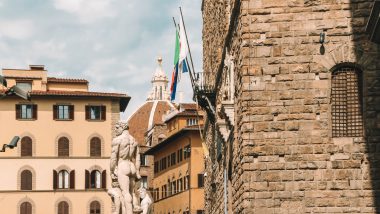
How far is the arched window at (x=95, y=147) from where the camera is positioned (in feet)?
238

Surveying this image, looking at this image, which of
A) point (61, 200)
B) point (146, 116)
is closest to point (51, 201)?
point (61, 200)

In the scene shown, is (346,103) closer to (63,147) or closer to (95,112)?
(63,147)

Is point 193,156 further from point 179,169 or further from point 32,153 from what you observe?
point 32,153

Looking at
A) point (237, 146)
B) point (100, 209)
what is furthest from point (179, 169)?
point (237, 146)

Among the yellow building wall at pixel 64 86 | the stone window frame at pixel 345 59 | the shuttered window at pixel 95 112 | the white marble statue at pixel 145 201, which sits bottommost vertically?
the white marble statue at pixel 145 201

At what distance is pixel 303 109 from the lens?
21.8 m

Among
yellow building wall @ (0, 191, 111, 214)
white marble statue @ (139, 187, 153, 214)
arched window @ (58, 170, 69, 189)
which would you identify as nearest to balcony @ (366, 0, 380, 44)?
white marble statue @ (139, 187, 153, 214)

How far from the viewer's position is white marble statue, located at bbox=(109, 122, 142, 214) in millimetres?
22797

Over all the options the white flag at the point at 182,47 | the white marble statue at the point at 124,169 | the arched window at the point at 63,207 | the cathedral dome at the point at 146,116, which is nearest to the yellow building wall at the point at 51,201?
the arched window at the point at 63,207

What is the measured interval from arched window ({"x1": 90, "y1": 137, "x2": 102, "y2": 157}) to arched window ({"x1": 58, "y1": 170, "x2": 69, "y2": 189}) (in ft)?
8.06

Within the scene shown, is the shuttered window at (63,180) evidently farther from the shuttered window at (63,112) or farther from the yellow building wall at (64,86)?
the yellow building wall at (64,86)

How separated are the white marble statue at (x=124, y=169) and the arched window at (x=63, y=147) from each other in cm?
4984

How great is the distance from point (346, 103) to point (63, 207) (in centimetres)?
5218

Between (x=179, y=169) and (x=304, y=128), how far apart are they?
193 ft
